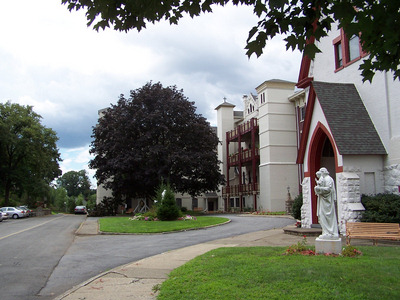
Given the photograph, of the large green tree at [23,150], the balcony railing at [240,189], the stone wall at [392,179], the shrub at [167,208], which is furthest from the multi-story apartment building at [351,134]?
the large green tree at [23,150]

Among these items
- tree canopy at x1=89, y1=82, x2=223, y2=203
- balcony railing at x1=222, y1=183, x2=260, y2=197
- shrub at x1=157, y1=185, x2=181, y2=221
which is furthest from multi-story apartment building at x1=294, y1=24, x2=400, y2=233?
balcony railing at x1=222, y1=183, x2=260, y2=197

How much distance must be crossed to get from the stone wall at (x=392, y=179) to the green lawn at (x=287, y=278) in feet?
20.9

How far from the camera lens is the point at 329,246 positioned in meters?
9.76

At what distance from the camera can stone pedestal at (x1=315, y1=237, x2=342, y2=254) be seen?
970cm

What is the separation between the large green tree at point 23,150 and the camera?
52562 mm

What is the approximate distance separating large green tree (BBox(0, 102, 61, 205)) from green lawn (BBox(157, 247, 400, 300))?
4921 cm

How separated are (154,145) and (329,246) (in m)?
30.2

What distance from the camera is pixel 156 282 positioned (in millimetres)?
7773

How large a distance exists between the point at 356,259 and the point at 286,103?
30822 mm

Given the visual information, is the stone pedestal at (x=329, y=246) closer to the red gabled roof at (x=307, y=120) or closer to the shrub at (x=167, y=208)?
the red gabled roof at (x=307, y=120)

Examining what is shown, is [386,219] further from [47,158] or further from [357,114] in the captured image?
[47,158]

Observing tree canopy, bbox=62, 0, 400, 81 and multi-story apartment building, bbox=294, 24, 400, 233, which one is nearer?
tree canopy, bbox=62, 0, 400, 81

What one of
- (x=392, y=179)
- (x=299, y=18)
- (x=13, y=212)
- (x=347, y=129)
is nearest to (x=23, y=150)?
(x=13, y=212)

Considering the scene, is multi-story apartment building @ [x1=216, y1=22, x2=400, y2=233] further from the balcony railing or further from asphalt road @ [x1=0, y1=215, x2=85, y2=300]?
the balcony railing
